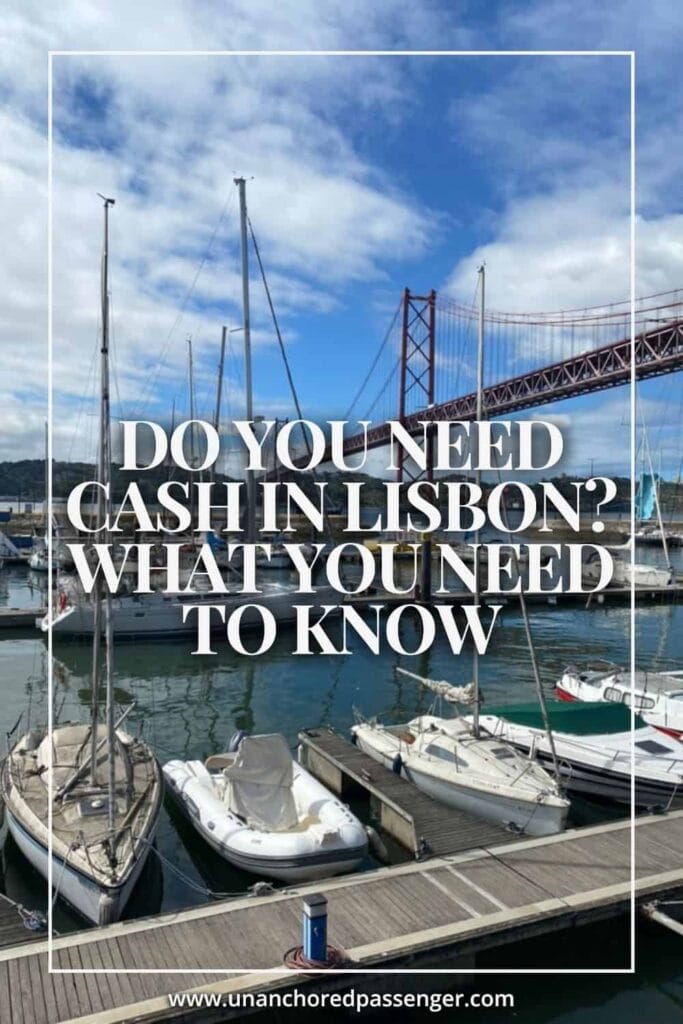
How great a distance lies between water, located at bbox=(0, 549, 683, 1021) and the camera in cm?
917

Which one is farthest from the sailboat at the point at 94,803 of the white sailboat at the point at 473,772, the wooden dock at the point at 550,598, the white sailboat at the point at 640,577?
the white sailboat at the point at 640,577

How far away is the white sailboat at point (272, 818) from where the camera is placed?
998 cm

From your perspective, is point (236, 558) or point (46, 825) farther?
point (236, 558)

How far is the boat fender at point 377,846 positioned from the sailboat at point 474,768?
1448mm

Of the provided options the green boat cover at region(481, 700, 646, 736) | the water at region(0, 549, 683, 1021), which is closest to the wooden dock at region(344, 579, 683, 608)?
the water at region(0, 549, 683, 1021)

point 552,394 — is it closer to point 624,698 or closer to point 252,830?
point 624,698

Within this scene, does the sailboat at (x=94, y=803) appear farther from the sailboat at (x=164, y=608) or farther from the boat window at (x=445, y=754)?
the sailboat at (x=164, y=608)

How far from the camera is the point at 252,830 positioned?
10562 millimetres

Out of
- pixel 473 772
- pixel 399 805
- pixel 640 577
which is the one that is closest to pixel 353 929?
pixel 399 805

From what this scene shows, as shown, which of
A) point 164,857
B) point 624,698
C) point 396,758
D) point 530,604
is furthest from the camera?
point 530,604

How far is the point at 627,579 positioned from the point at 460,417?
46.1 ft

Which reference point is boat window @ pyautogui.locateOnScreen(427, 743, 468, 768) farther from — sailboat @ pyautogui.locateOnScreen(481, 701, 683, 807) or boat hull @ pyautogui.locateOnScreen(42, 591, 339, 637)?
boat hull @ pyautogui.locateOnScreen(42, 591, 339, 637)

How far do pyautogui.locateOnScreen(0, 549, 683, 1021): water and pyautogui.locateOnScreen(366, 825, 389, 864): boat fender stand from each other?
0.61ft

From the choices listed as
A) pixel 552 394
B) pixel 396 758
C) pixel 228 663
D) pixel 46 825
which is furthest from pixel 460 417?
pixel 46 825
